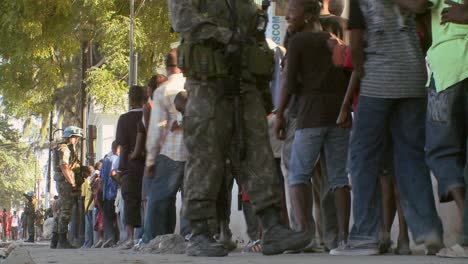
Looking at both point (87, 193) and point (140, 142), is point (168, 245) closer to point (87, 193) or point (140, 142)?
point (140, 142)

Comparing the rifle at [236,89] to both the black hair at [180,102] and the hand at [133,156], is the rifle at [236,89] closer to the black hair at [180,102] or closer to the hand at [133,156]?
the black hair at [180,102]

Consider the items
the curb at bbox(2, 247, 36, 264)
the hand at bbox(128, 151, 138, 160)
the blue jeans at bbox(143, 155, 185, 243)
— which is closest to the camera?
the curb at bbox(2, 247, 36, 264)

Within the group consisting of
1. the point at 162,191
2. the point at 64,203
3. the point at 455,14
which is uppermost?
the point at 455,14

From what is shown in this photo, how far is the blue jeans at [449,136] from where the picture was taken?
19.5ft

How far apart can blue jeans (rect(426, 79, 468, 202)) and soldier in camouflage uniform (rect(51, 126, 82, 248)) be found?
29.4 feet

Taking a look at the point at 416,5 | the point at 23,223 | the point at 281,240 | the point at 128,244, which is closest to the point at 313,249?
the point at 281,240

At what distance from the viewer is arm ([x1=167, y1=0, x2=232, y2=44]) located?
6.52 m

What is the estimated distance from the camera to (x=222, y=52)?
6.63m

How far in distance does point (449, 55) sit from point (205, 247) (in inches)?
67.5

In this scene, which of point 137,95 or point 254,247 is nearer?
point 254,247

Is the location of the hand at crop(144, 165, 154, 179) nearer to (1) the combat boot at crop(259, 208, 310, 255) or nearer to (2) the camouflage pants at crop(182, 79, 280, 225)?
(2) the camouflage pants at crop(182, 79, 280, 225)

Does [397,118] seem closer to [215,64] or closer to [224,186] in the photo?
[215,64]

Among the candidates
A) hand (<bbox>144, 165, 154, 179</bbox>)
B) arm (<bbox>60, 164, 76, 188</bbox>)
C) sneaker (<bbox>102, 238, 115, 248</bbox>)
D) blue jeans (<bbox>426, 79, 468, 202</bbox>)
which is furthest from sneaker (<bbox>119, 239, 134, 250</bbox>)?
blue jeans (<bbox>426, 79, 468, 202</bbox>)

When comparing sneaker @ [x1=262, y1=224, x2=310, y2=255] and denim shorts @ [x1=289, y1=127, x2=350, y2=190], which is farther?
denim shorts @ [x1=289, y1=127, x2=350, y2=190]
